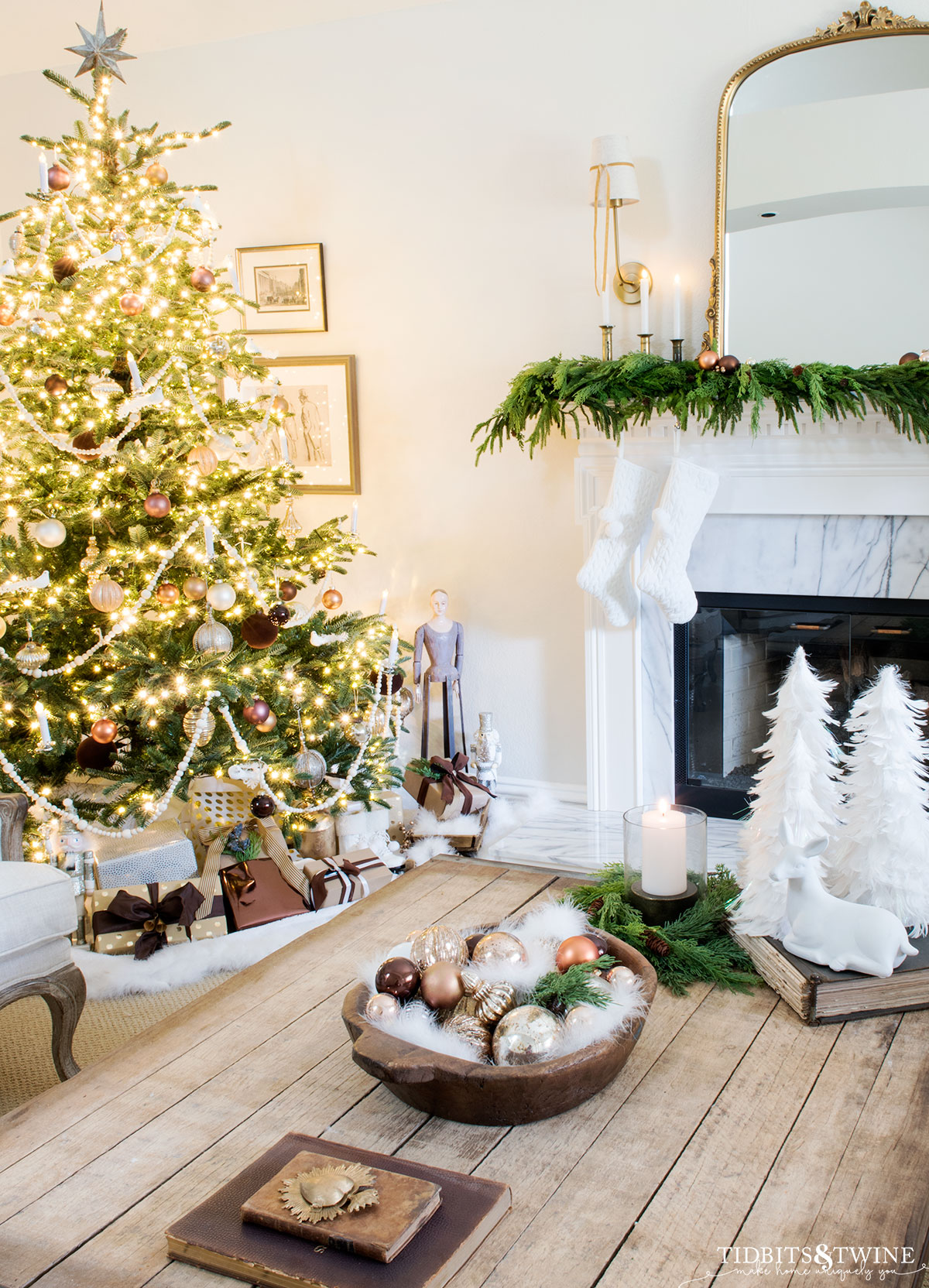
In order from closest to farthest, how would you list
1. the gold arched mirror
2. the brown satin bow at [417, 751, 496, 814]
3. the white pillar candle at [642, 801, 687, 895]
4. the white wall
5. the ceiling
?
1. the white pillar candle at [642, 801, 687, 895]
2. the gold arched mirror
3. the white wall
4. the brown satin bow at [417, 751, 496, 814]
5. the ceiling

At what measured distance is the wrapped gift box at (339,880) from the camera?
2.63 metres

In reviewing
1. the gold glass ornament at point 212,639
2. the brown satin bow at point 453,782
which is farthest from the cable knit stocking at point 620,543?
the gold glass ornament at point 212,639

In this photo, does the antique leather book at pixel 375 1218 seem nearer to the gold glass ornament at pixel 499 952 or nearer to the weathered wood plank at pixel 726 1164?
the weathered wood plank at pixel 726 1164

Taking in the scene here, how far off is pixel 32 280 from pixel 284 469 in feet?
2.54

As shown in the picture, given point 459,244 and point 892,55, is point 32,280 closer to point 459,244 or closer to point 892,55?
point 459,244

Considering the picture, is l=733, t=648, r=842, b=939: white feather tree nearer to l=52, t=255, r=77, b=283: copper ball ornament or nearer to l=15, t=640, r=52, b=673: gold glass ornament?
l=15, t=640, r=52, b=673: gold glass ornament

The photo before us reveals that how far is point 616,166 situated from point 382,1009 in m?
2.55

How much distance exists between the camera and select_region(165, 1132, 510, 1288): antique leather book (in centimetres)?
86

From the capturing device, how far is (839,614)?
2984 millimetres

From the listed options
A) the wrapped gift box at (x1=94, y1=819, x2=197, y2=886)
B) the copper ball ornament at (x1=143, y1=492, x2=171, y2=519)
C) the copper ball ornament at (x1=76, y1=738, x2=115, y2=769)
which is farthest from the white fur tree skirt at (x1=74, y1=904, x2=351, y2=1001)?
the copper ball ornament at (x1=143, y1=492, x2=171, y2=519)

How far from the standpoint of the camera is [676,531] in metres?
2.95

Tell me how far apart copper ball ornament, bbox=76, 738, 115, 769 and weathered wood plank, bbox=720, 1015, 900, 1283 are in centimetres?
200

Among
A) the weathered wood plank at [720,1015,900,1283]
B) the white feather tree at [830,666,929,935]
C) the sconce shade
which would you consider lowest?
the weathered wood plank at [720,1015,900,1283]

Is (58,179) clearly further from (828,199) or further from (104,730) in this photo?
(828,199)
